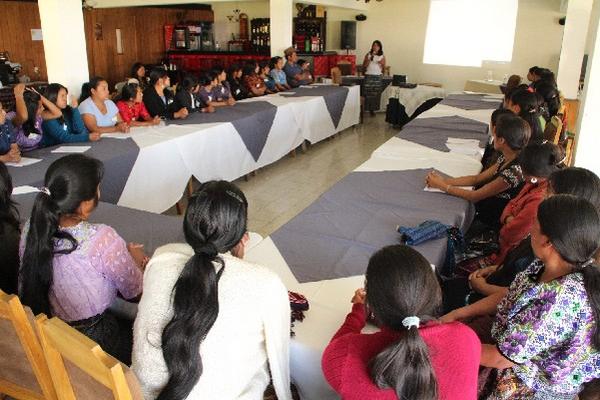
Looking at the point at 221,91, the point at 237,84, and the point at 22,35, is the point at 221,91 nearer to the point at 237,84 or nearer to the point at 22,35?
the point at 237,84

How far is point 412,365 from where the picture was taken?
0.93 metres

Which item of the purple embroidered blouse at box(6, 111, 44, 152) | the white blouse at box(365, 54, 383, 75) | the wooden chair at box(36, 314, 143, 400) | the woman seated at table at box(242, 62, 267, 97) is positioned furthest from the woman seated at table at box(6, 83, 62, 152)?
the white blouse at box(365, 54, 383, 75)

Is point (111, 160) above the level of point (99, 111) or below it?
below

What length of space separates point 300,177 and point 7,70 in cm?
486

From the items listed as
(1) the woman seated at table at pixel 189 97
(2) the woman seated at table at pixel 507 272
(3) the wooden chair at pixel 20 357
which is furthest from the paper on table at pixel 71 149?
(2) the woman seated at table at pixel 507 272

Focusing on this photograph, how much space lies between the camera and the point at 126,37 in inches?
375

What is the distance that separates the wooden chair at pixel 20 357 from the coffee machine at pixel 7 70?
6582 mm

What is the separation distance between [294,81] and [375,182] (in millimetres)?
4872

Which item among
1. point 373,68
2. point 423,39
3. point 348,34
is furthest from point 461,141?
point 348,34

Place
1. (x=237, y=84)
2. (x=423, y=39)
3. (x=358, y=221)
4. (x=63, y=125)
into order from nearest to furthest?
(x=358, y=221)
(x=63, y=125)
(x=237, y=84)
(x=423, y=39)

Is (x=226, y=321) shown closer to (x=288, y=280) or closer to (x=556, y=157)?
(x=288, y=280)

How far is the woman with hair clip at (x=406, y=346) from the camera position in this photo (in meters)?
0.93

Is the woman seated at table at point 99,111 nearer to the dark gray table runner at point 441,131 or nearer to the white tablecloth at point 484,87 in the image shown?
the dark gray table runner at point 441,131

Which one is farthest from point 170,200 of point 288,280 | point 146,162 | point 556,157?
point 556,157
